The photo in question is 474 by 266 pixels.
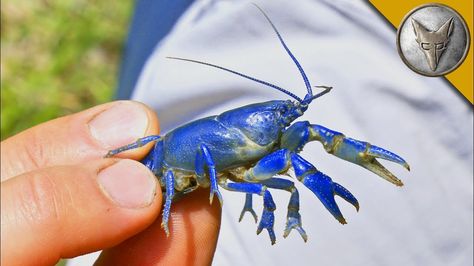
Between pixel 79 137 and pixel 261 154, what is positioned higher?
pixel 261 154

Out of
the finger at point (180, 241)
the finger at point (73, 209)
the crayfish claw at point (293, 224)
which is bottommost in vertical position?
the finger at point (180, 241)

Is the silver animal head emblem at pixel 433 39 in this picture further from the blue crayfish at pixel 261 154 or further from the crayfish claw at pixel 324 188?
the crayfish claw at pixel 324 188

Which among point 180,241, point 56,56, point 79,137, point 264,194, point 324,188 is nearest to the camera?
point 324,188

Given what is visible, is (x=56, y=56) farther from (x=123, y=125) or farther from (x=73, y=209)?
(x=73, y=209)

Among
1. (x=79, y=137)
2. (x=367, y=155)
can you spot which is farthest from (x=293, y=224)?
(x=79, y=137)

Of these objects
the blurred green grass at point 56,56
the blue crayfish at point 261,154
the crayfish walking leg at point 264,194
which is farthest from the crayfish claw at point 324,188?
the blurred green grass at point 56,56

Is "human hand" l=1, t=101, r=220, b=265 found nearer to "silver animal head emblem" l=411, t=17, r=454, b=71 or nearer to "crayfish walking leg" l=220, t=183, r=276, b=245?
"crayfish walking leg" l=220, t=183, r=276, b=245
